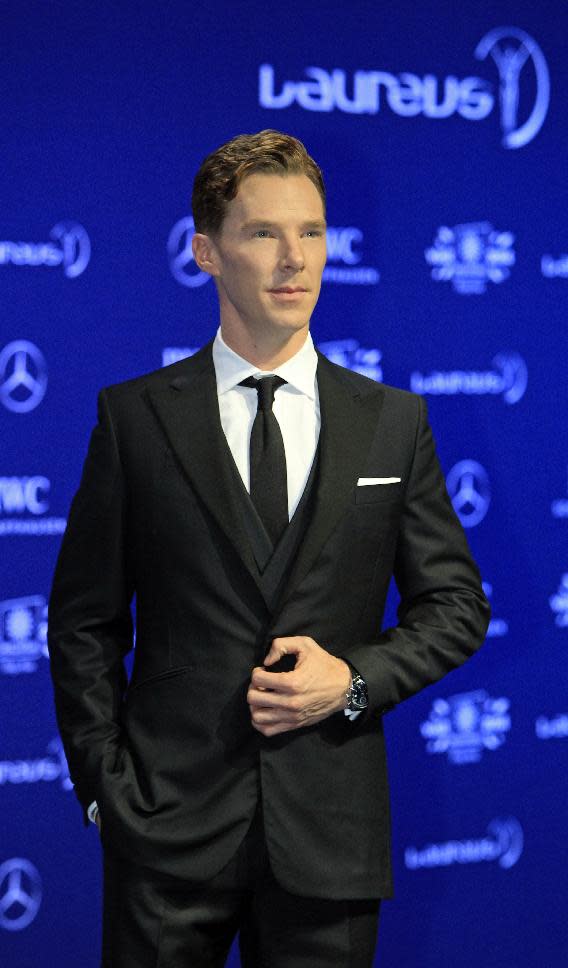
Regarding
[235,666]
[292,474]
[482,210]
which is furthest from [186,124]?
[235,666]

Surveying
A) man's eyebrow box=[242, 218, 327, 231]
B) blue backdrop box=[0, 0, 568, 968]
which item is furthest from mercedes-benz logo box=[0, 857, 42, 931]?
man's eyebrow box=[242, 218, 327, 231]

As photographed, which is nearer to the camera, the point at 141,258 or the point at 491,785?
the point at 141,258

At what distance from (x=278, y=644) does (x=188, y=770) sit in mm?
276

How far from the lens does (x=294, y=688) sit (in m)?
1.91

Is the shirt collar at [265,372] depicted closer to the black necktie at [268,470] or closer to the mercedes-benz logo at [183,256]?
the black necktie at [268,470]

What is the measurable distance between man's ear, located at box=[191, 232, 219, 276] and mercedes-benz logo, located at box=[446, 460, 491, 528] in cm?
144

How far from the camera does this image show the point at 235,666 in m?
1.99

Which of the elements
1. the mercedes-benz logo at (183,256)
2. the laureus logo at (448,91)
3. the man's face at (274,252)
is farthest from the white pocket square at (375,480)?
the laureus logo at (448,91)

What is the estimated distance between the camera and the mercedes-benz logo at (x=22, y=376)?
10.00ft

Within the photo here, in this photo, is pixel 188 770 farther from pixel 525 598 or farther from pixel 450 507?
pixel 525 598

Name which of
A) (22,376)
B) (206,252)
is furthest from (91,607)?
(22,376)

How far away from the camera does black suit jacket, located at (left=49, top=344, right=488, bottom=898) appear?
1989 millimetres

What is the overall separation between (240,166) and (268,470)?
51 cm

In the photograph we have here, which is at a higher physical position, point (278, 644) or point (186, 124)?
point (186, 124)
